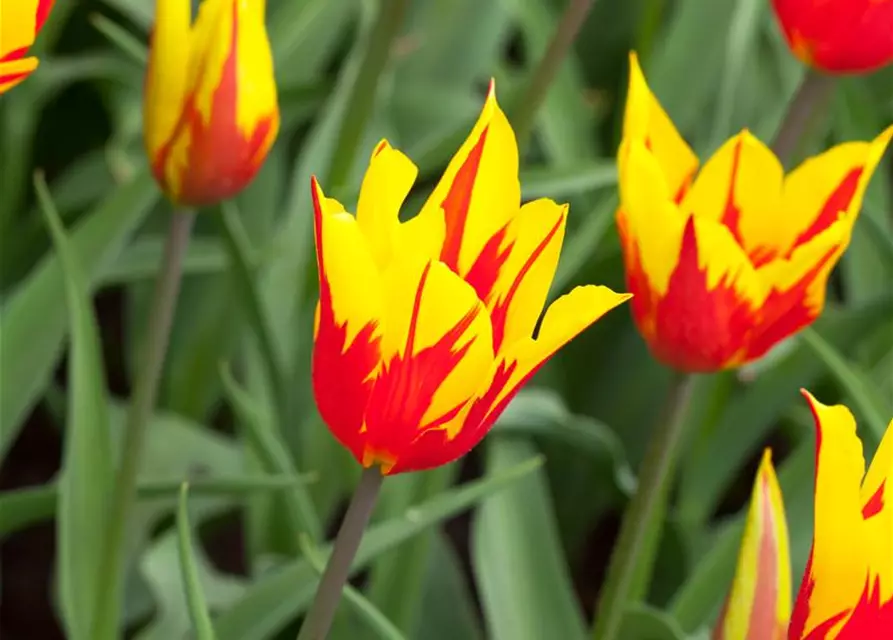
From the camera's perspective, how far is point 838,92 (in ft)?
2.82

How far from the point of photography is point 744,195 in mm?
445

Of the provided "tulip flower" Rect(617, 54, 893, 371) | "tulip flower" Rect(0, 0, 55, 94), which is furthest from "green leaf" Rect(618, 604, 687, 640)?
"tulip flower" Rect(0, 0, 55, 94)

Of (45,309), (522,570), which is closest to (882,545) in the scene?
(522,570)

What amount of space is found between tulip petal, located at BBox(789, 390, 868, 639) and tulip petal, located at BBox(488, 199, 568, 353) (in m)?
0.08

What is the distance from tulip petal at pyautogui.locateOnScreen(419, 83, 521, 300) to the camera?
0.33 meters

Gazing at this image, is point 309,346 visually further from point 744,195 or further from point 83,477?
point 744,195

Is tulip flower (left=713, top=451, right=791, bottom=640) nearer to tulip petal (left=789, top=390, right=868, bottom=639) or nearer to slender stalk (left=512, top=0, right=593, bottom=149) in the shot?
tulip petal (left=789, top=390, right=868, bottom=639)

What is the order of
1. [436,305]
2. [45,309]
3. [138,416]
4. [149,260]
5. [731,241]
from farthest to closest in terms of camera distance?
[149,260] < [45,309] < [138,416] < [731,241] < [436,305]

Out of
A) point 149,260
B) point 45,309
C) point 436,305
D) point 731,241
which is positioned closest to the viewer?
point 436,305

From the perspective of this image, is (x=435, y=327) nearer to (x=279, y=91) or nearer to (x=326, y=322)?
(x=326, y=322)

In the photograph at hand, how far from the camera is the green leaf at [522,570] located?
63 centimetres

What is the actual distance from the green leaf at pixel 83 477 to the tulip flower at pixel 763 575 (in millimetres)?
332

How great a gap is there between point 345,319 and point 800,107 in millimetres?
297

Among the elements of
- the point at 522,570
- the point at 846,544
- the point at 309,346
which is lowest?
the point at 522,570
